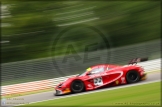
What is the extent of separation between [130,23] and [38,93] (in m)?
11.7

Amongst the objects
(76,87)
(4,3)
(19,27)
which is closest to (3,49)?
(19,27)

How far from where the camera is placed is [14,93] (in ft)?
36.1

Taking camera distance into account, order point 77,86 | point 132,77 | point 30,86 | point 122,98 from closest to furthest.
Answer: point 122,98 < point 77,86 < point 132,77 < point 30,86

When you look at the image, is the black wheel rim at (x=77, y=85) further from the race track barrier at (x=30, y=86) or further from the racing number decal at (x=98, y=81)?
the race track barrier at (x=30, y=86)

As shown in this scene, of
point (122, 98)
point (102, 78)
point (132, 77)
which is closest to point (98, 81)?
point (102, 78)

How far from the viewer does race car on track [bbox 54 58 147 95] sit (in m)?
9.41

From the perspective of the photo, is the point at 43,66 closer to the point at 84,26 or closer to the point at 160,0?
the point at 84,26

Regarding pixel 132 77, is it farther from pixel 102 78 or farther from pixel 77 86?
pixel 77 86

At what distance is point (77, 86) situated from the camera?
941cm

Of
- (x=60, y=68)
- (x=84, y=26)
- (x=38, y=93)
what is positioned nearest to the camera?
(x=38, y=93)

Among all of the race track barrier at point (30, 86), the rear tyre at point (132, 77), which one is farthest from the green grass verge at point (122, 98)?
the race track barrier at point (30, 86)

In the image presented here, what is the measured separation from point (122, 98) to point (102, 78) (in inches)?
82.5

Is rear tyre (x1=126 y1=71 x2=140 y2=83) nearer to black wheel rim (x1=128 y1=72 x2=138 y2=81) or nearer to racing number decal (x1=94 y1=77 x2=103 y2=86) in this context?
black wheel rim (x1=128 y1=72 x2=138 y2=81)

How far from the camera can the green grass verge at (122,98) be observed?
22.4ft
